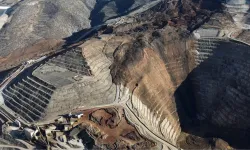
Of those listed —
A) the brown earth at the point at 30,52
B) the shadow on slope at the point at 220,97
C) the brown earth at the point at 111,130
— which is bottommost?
the shadow on slope at the point at 220,97

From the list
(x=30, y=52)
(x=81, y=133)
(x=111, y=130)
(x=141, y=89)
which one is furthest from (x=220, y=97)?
(x=30, y=52)

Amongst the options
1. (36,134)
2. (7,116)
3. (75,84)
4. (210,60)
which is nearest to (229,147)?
(210,60)

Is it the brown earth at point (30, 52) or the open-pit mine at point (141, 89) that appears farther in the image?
the brown earth at point (30, 52)

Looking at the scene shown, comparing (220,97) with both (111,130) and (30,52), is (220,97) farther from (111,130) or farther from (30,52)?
(30,52)

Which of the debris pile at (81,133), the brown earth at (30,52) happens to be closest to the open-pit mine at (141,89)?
the debris pile at (81,133)

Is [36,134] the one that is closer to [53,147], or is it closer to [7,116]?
[53,147]

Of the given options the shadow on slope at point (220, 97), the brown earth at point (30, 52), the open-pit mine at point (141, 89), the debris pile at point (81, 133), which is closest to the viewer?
the debris pile at point (81, 133)

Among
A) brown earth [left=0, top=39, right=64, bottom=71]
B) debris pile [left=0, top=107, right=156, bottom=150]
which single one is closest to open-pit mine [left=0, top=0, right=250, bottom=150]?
debris pile [left=0, top=107, right=156, bottom=150]

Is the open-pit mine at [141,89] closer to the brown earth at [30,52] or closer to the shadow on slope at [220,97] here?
the shadow on slope at [220,97]

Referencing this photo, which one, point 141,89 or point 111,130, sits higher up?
point 111,130
